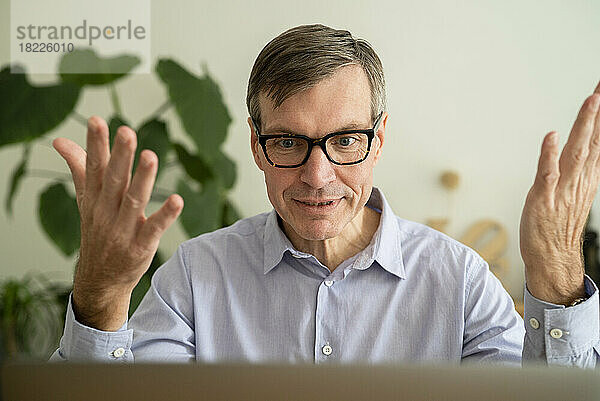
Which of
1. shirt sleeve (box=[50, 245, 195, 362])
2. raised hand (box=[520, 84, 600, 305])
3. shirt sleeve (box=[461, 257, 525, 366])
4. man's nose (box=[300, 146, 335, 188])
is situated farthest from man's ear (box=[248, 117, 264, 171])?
raised hand (box=[520, 84, 600, 305])

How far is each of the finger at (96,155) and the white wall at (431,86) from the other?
2.36m

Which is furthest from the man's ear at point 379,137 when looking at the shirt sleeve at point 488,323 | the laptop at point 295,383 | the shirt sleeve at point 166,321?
the laptop at point 295,383

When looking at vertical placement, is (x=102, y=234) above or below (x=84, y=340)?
above

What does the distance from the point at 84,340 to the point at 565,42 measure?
2842 millimetres

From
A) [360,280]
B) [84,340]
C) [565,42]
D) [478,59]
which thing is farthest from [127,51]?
[84,340]

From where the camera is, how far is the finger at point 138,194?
653 millimetres

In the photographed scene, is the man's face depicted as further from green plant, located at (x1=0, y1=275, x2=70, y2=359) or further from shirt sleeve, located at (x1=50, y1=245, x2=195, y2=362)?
green plant, located at (x1=0, y1=275, x2=70, y2=359)

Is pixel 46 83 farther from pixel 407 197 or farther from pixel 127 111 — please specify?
pixel 407 197

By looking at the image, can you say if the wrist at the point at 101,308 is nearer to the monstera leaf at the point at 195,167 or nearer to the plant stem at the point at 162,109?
the monstera leaf at the point at 195,167

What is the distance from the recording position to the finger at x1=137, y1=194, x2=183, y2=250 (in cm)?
67

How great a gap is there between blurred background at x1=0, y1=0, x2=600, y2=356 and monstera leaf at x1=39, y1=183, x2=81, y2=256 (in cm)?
32

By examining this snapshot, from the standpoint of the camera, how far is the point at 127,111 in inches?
120

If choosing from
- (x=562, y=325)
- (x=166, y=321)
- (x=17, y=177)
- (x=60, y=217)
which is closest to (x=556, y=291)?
(x=562, y=325)

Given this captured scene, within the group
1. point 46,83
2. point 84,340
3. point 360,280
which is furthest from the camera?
point 46,83
